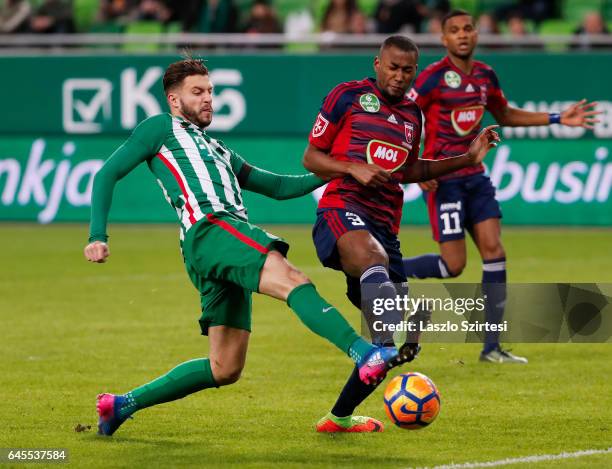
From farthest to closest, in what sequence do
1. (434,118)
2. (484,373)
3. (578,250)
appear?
(578,250)
(434,118)
(484,373)

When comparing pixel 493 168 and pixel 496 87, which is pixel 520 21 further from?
pixel 496 87

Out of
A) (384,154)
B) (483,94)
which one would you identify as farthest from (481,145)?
(483,94)

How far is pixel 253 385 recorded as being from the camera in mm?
8531

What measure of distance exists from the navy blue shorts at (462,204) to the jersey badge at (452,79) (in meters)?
0.67

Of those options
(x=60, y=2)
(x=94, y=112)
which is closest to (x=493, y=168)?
(x=94, y=112)

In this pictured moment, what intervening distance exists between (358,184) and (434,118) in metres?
2.71

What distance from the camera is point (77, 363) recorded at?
9.31 m

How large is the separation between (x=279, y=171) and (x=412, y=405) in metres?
12.0

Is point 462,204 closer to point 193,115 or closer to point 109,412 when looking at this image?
point 193,115

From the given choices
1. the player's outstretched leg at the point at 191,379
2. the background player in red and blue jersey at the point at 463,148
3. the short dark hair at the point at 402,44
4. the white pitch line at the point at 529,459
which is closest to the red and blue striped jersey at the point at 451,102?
the background player in red and blue jersey at the point at 463,148

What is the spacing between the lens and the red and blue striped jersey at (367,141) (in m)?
7.22

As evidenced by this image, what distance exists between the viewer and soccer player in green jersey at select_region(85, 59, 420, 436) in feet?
20.3

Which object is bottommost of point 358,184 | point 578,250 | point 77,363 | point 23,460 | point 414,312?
point 578,250

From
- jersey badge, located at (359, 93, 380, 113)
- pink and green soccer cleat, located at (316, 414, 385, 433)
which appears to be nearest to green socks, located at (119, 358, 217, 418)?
pink and green soccer cleat, located at (316, 414, 385, 433)
